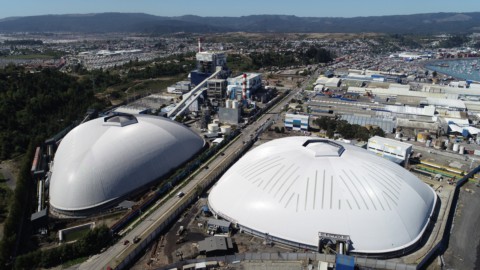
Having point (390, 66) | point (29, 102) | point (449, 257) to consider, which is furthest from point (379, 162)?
point (390, 66)

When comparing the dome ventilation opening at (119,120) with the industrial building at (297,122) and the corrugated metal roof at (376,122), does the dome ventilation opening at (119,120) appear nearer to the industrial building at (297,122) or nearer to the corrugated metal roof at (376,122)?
the industrial building at (297,122)

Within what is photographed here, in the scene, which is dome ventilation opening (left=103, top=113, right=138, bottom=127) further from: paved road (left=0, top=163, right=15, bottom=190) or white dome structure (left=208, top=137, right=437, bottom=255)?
white dome structure (left=208, top=137, right=437, bottom=255)

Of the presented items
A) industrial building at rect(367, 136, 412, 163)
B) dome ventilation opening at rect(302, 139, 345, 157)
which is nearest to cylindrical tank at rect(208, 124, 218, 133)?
industrial building at rect(367, 136, 412, 163)

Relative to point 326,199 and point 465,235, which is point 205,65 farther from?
point 465,235

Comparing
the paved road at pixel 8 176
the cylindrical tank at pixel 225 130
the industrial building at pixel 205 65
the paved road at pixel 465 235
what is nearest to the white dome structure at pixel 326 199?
the paved road at pixel 465 235

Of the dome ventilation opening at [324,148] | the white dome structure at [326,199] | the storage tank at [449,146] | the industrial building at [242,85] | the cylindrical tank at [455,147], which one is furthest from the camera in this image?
the industrial building at [242,85]

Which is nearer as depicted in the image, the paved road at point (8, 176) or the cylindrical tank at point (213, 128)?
the paved road at point (8, 176)
